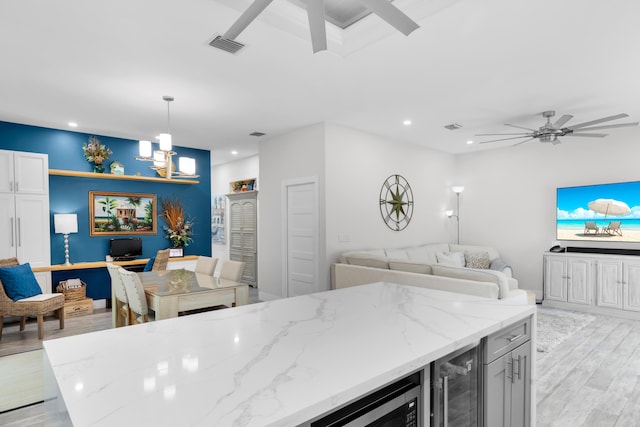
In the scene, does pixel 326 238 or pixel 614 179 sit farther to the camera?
pixel 614 179

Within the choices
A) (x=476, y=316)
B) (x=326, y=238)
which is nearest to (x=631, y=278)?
(x=326, y=238)

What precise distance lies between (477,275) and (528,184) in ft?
12.2

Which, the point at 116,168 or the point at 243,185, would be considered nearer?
the point at 116,168

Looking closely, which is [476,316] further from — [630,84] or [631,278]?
[631,278]

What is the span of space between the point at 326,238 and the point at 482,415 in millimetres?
3344

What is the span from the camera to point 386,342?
133 centimetres

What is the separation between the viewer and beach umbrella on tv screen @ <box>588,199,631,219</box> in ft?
17.0

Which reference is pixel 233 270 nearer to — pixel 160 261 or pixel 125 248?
pixel 160 261

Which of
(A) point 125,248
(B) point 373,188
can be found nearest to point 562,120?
(B) point 373,188

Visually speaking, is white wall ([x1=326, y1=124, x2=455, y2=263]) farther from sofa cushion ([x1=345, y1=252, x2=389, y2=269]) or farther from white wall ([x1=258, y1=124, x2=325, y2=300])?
sofa cushion ([x1=345, y1=252, x2=389, y2=269])

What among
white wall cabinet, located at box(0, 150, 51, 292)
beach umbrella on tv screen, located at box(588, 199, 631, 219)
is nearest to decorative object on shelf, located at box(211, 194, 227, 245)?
white wall cabinet, located at box(0, 150, 51, 292)

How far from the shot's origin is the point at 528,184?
20.6 feet

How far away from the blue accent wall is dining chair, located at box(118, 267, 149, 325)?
2.87 meters

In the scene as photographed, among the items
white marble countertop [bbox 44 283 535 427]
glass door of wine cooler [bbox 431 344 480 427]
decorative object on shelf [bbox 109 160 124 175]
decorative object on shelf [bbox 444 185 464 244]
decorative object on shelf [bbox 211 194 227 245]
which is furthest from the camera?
decorative object on shelf [bbox 211 194 227 245]
